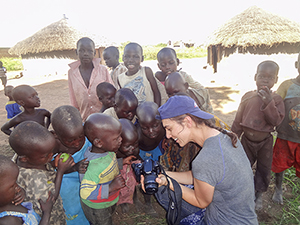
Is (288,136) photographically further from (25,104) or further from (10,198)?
(25,104)

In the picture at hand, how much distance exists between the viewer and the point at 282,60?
10516mm

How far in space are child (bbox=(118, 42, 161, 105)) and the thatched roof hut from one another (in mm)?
8875

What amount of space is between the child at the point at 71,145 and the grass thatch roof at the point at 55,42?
44.9 feet

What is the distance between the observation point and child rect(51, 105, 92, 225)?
1.93m

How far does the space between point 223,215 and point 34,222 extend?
60.0 inches

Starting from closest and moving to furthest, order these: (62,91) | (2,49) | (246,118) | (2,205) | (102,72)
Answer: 1. (2,205)
2. (246,118)
3. (102,72)
4. (62,91)
5. (2,49)

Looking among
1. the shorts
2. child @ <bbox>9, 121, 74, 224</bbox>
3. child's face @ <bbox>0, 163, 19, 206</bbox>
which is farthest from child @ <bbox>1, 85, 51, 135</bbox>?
the shorts

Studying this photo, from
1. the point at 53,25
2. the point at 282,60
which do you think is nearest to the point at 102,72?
the point at 282,60

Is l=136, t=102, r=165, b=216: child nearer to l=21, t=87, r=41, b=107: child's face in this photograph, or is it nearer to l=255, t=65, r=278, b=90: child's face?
l=255, t=65, r=278, b=90: child's face

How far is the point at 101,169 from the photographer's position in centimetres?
184

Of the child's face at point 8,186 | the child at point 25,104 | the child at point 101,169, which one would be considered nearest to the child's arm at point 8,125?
the child at point 25,104

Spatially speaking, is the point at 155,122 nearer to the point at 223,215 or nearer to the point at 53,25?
the point at 223,215

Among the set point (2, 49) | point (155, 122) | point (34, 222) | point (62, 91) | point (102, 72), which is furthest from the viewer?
point (2, 49)

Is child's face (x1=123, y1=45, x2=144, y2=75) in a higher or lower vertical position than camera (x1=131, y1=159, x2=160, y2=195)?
higher
